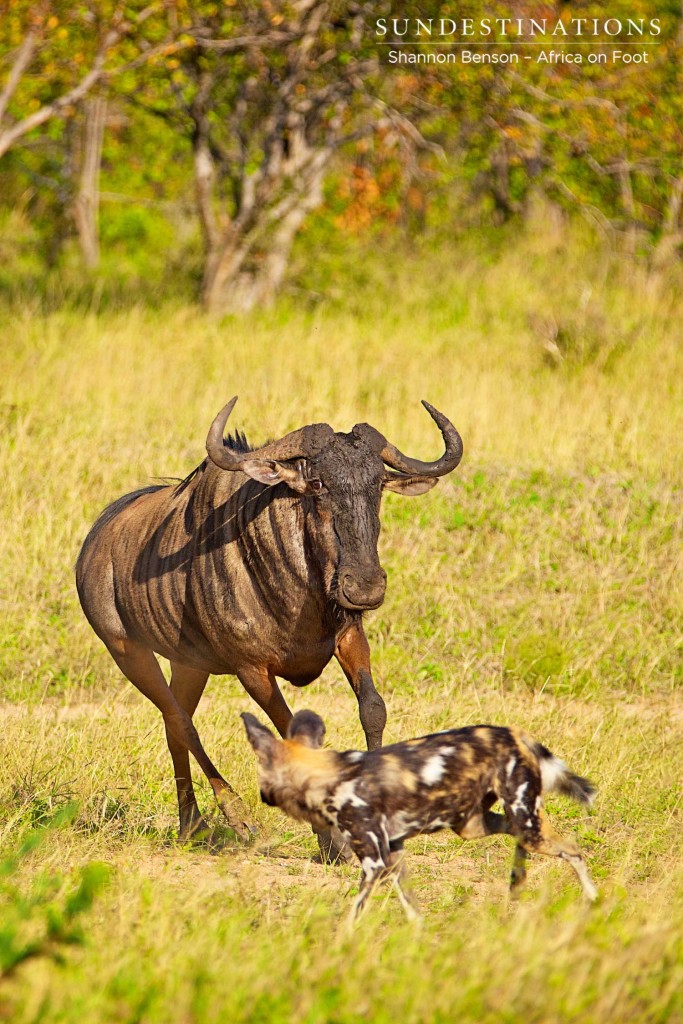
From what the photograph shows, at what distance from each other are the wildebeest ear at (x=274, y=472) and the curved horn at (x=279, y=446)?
3 cm

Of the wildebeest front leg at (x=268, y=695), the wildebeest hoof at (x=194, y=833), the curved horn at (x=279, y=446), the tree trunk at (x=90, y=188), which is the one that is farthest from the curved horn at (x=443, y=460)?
the tree trunk at (x=90, y=188)

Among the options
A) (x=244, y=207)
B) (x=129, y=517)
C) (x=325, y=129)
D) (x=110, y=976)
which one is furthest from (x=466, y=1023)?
(x=325, y=129)

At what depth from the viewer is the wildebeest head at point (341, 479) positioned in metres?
5.80

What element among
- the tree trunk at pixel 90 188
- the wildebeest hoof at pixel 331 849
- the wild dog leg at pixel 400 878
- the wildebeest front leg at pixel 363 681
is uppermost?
the tree trunk at pixel 90 188

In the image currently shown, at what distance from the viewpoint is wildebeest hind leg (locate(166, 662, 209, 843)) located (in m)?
6.65

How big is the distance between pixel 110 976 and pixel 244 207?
14.7m

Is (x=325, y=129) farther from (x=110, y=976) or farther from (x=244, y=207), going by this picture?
(x=110, y=976)

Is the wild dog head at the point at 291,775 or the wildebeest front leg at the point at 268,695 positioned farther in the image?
the wildebeest front leg at the point at 268,695

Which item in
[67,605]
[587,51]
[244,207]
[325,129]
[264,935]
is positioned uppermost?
[587,51]

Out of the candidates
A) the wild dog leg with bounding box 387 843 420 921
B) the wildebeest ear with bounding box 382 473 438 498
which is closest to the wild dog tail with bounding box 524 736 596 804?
the wild dog leg with bounding box 387 843 420 921

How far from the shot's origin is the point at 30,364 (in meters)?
13.9

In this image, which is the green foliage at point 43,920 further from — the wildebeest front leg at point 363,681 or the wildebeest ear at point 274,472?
the wildebeest ear at point 274,472

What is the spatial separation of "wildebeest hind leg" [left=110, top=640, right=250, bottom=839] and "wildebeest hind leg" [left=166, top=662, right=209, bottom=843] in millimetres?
76

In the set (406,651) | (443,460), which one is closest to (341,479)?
(443,460)
